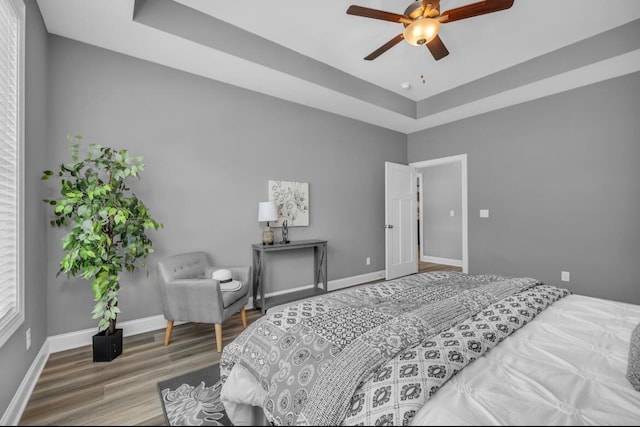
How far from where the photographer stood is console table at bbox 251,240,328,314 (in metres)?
3.21

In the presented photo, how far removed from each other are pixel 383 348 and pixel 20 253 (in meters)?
2.02

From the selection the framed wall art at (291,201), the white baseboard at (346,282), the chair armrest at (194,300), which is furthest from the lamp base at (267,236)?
the chair armrest at (194,300)

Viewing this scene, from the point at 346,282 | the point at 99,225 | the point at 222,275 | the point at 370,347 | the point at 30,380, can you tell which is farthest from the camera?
the point at 346,282

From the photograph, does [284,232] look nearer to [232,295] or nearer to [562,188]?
[232,295]

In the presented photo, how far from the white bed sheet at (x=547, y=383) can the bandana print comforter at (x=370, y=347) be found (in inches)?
2.2

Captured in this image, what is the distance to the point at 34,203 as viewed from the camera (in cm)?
203

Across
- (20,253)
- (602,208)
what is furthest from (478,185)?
(20,253)

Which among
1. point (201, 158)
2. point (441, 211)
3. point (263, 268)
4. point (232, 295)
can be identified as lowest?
point (232, 295)

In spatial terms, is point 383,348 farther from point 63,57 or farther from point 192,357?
point 63,57

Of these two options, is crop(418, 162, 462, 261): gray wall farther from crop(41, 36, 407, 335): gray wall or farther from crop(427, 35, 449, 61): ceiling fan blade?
crop(427, 35, 449, 61): ceiling fan blade

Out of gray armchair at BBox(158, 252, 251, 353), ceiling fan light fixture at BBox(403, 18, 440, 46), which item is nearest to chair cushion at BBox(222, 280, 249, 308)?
gray armchair at BBox(158, 252, 251, 353)

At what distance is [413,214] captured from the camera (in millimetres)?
5012

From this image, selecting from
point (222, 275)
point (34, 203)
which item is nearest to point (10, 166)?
point (34, 203)

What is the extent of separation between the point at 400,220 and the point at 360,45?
268 centimetres
